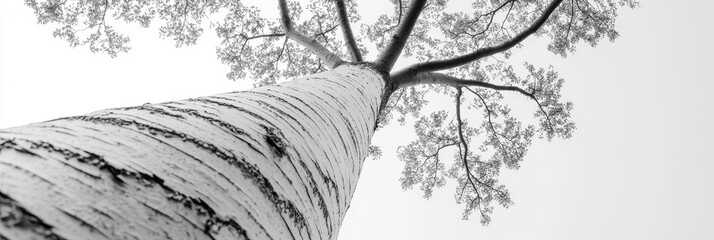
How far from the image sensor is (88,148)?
708 millimetres

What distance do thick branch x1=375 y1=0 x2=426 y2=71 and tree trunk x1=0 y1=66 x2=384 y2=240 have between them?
109 inches

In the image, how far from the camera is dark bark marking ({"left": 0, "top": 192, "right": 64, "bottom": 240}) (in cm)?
49

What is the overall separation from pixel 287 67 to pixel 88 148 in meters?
7.48

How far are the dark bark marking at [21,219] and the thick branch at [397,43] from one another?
11.1 ft

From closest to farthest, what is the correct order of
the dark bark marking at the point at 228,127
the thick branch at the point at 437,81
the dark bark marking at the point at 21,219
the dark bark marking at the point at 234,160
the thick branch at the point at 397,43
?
the dark bark marking at the point at 21,219 → the dark bark marking at the point at 234,160 → the dark bark marking at the point at 228,127 → the thick branch at the point at 397,43 → the thick branch at the point at 437,81


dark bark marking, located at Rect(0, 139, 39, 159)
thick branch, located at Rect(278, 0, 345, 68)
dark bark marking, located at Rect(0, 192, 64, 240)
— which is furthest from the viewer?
thick branch, located at Rect(278, 0, 345, 68)

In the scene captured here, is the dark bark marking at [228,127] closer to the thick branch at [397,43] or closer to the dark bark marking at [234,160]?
the dark bark marking at [234,160]

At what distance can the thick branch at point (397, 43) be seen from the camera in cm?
406

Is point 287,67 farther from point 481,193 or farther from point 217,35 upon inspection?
point 481,193

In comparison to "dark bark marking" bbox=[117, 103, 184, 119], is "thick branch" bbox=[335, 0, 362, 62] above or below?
above

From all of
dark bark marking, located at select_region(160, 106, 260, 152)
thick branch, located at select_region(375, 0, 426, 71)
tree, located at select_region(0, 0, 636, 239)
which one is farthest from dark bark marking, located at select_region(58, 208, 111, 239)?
thick branch, located at select_region(375, 0, 426, 71)

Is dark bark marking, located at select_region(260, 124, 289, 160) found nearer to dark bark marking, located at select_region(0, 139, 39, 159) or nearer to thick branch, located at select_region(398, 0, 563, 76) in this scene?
dark bark marking, located at select_region(0, 139, 39, 159)

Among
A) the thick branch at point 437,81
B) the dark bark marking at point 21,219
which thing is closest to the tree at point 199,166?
the dark bark marking at point 21,219

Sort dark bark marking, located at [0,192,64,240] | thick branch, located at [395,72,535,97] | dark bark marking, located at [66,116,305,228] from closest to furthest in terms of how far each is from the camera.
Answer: dark bark marking, located at [0,192,64,240] < dark bark marking, located at [66,116,305,228] < thick branch, located at [395,72,535,97]
